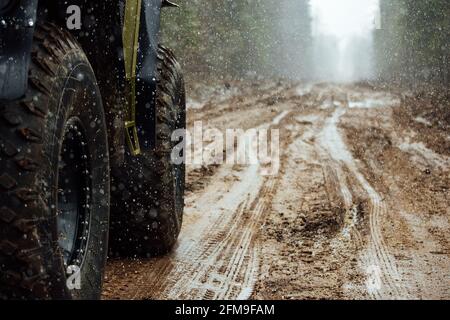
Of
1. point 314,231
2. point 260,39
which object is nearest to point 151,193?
point 314,231

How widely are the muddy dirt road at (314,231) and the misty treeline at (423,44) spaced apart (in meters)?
14.9

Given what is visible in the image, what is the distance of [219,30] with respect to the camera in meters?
29.6

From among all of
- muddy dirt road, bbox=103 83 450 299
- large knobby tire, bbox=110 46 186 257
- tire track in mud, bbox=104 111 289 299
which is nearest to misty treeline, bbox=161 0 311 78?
muddy dirt road, bbox=103 83 450 299

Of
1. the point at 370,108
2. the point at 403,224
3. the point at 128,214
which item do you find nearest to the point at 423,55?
the point at 370,108

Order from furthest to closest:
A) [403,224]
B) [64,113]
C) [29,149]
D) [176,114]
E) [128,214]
Result: [403,224] < [176,114] < [128,214] < [64,113] < [29,149]

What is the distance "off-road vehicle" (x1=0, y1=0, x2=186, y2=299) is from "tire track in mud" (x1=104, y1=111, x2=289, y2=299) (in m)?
0.23

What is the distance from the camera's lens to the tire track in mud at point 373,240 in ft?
10.3

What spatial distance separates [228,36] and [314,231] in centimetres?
2786

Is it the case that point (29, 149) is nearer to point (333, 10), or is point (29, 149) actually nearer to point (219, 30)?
point (219, 30)

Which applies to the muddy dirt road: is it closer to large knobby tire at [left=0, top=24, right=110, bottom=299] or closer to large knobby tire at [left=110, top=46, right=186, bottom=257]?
large knobby tire at [left=110, top=46, right=186, bottom=257]

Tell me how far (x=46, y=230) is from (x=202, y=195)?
4178 mm

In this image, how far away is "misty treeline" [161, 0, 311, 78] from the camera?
21.8 metres

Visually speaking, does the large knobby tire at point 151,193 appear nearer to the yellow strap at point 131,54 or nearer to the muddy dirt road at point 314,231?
the muddy dirt road at point 314,231
